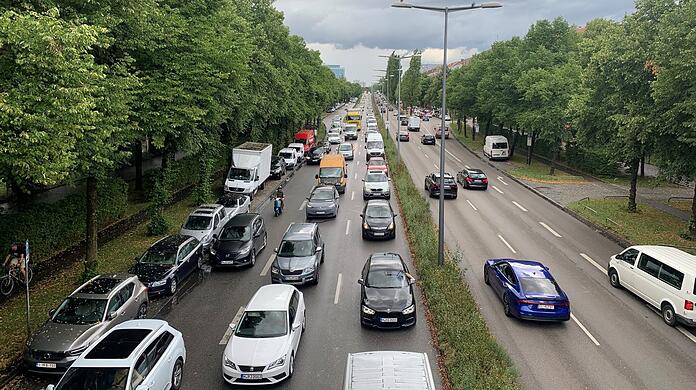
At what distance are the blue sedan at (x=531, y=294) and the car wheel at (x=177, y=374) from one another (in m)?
9.19

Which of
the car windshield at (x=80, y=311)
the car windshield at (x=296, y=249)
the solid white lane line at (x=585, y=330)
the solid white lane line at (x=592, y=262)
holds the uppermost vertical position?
the car windshield at (x=296, y=249)

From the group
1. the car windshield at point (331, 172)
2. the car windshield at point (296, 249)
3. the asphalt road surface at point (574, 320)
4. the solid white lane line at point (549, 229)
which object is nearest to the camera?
the asphalt road surface at point (574, 320)

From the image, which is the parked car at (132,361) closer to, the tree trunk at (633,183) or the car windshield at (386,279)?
the car windshield at (386,279)

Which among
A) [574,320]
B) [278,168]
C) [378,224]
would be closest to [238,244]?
[378,224]

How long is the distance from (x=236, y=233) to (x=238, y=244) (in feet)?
2.56

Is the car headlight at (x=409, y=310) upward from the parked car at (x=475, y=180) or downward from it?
downward

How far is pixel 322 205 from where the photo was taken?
27.0 m

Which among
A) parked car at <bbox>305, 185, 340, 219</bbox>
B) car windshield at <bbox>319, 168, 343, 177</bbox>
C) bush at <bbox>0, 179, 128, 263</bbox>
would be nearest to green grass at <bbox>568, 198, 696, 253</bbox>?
parked car at <bbox>305, 185, 340, 219</bbox>

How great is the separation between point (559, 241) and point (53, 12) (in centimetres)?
2134

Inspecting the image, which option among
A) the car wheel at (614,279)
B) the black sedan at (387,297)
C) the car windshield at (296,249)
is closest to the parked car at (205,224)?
the car windshield at (296,249)

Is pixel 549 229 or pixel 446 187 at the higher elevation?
pixel 446 187

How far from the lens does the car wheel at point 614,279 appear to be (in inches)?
682

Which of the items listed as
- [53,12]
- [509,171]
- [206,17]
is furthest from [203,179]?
[509,171]

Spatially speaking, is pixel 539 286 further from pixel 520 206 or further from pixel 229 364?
pixel 520 206
